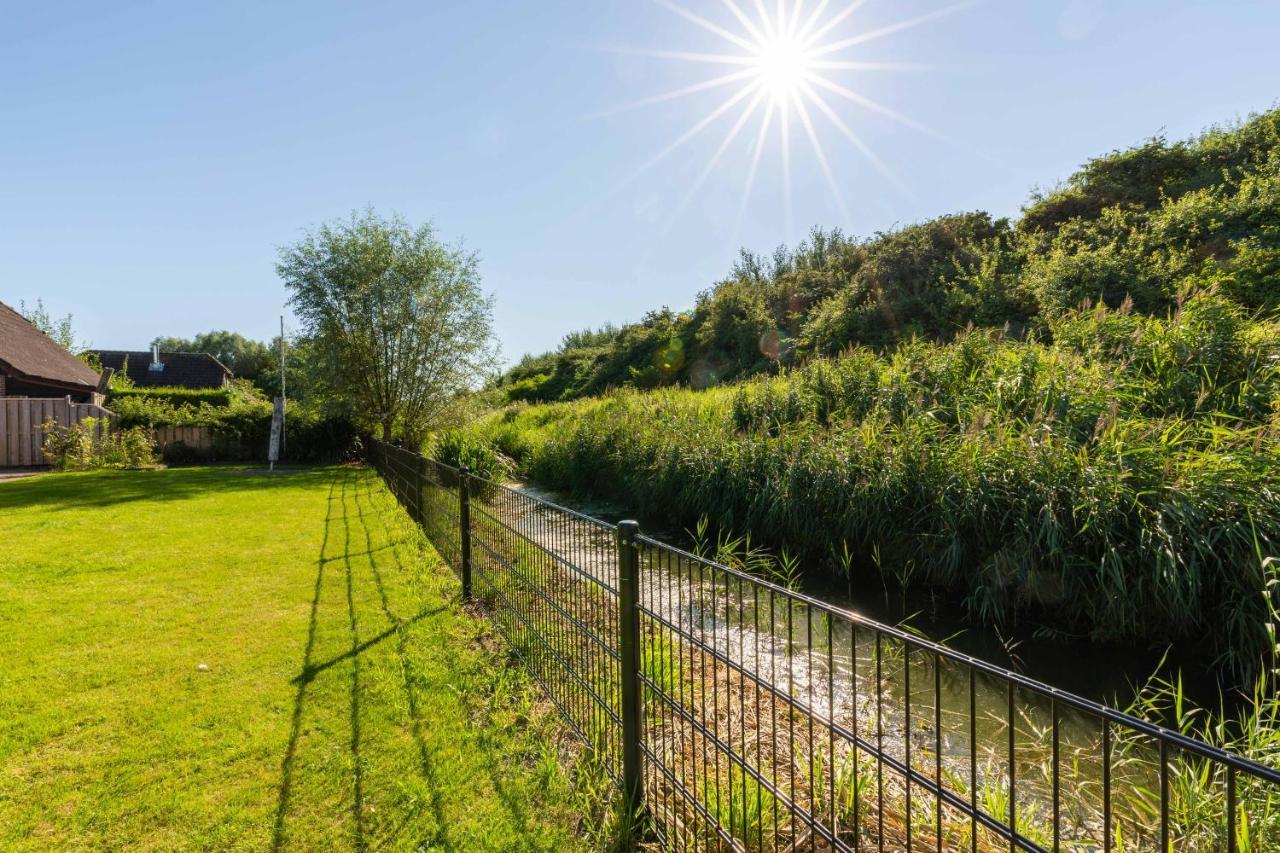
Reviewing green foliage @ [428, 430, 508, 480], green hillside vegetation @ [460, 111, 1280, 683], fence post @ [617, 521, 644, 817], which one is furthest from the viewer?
green foliage @ [428, 430, 508, 480]

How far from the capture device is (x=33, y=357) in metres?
16.8

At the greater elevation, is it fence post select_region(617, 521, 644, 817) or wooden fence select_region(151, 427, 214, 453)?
wooden fence select_region(151, 427, 214, 453)

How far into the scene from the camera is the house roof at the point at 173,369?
35.6 meters

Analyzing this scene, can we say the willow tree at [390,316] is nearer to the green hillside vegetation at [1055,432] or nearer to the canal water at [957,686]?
the green hillside vegetation at [1055,432]

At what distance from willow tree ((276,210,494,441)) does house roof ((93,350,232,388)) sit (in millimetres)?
25917

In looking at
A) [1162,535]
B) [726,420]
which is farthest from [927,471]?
[726,420]

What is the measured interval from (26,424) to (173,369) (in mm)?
27018

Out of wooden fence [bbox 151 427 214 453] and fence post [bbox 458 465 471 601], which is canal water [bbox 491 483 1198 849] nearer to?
fence post [bbox 458 465 471 601]

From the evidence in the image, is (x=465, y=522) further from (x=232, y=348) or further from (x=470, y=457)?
(x=232, y=348)

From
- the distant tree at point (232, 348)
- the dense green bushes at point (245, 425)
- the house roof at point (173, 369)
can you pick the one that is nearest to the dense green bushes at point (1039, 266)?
the dense green bushes at point (245, 425)

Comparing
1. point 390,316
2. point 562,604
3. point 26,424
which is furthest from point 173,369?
point 562,604

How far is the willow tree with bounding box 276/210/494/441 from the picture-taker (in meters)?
16.5

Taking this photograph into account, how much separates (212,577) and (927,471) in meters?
6.31

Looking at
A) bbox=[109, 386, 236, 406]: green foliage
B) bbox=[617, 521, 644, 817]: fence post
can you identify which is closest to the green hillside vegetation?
bbox=[617, 521, 644, 817]: fence post
